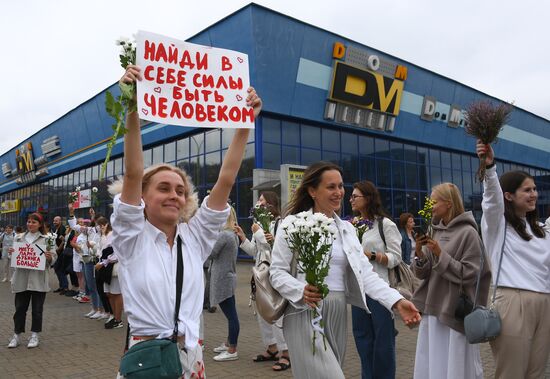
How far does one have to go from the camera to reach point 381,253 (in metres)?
4.68

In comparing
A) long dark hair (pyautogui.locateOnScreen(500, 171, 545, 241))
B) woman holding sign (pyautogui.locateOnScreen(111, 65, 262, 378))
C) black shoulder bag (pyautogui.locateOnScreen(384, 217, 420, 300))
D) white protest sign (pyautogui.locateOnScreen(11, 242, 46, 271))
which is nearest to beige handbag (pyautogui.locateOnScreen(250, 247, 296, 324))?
woman holding sign (pyautogui.locateOnScreen(111, 65, 262, 378))

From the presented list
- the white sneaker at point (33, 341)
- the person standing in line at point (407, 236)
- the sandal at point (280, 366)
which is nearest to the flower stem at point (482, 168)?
the sandal at point (280, 366)

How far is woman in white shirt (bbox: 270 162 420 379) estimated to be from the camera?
281 cm

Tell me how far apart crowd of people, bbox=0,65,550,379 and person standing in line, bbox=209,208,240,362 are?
724 millimetres

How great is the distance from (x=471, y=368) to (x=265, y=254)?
95.2 inches

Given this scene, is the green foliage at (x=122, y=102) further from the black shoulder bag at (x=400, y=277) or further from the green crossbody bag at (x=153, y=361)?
the black shoulder bag at (x=400, y=277)

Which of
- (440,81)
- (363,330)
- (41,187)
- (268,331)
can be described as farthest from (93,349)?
(41,187)

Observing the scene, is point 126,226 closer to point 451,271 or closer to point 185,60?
point 185,60

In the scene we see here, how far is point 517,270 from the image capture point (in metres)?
3.52

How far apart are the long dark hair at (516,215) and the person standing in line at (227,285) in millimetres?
3284

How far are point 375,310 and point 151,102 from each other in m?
3.06

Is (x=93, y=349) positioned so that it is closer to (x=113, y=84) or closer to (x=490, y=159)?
(x=490, y=159)

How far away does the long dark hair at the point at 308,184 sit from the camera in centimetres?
339

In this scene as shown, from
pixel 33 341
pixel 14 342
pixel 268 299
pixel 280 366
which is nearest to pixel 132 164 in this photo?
pixel 268 299
